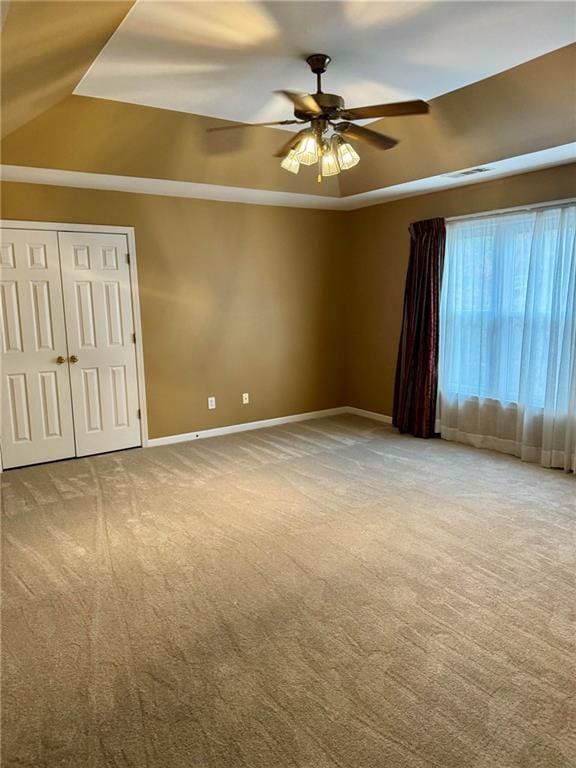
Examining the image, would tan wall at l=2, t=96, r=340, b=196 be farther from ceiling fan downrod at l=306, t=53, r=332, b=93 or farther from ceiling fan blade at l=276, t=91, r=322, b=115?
ceiling fan blade at l=276, t=91, r=322, b=115

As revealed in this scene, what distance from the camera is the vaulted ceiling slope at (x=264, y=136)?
350cm

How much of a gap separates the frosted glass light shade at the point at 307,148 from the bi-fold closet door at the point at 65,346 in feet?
7.93

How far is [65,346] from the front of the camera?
190 inches

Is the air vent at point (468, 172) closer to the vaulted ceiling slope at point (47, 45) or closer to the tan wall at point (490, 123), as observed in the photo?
the tan wall at point (490, 123)

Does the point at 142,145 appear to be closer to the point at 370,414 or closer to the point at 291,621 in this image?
the point at 291,621

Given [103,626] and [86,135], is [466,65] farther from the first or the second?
[103,626]

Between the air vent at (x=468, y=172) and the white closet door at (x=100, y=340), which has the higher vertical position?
the air vent at (x=468, y=172)

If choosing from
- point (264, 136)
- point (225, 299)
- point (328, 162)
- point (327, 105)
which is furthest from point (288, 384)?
point (327, 105)

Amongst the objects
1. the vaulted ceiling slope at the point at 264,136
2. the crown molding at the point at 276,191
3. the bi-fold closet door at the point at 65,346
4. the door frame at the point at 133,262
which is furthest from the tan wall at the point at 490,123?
the bi-fold closet door at the point at 65,346

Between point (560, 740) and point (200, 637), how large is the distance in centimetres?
143

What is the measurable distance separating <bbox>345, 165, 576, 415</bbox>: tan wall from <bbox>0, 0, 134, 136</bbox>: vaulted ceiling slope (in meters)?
3.46

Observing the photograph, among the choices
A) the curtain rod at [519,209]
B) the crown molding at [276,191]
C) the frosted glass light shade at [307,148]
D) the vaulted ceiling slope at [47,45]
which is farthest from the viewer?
the curtain rod at [519,209]

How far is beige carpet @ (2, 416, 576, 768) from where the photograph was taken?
6.04ft

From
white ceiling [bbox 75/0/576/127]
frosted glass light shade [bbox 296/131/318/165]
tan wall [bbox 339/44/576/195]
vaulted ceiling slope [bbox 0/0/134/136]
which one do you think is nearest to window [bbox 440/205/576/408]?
tan wall [bbox 339/44/576/195]
